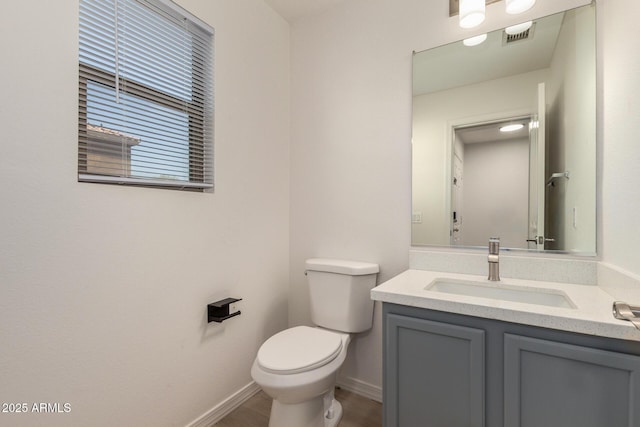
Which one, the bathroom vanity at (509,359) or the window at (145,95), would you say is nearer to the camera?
the bathroom vanity at (509,359)

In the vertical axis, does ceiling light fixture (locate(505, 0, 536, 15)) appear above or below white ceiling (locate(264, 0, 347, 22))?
below

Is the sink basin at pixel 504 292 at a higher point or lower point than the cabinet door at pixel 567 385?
higher

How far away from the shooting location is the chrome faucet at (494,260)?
4.44 ft

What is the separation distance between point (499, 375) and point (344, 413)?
1.00 metres

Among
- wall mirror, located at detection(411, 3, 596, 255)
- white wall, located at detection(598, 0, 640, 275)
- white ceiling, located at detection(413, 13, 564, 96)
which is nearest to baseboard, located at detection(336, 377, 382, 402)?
wall mirror, located at detection(411, 3, 596, 255)

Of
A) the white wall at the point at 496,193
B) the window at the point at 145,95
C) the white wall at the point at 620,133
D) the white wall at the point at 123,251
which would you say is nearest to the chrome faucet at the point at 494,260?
the white wall at the point at 496,193

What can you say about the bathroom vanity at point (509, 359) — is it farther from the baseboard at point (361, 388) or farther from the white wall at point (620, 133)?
the baseboard at point (361, 388)

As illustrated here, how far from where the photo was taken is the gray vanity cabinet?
87 centimetres

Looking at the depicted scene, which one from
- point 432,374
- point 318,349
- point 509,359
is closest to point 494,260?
point 509,359

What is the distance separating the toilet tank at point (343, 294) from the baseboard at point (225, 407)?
572 mm

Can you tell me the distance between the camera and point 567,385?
92 centimetres

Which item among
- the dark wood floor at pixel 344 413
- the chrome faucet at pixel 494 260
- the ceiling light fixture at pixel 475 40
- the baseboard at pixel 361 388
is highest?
the ceiling light fixture at pixel 475 40

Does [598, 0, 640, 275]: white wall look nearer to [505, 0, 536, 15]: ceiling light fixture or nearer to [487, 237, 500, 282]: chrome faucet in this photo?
[505, 0, 536, 15]: ceiling light fixture

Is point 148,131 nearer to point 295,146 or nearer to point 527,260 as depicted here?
point 295,146
